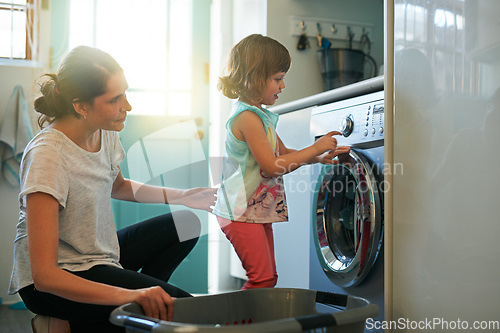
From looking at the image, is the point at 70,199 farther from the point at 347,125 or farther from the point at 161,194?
the point at 347,125

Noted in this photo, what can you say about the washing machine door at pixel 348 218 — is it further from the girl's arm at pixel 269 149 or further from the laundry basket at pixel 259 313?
the laundry basket at pixel 259 313

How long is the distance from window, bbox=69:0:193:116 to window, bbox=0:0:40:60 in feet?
0.65

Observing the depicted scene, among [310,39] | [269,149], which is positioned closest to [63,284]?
[269,149]

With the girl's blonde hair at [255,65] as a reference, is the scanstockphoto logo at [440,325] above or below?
below

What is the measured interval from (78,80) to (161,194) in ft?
1.43

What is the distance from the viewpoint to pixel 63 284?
1.04 m

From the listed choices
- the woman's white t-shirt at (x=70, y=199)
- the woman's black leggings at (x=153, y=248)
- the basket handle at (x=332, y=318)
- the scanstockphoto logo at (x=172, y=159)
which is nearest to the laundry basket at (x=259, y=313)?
the basket handle at (x=332, y=318)

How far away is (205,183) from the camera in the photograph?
297cm

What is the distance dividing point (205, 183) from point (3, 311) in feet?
3.88

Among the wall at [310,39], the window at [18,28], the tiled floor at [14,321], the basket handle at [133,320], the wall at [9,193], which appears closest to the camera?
the basket handle at [133,320]

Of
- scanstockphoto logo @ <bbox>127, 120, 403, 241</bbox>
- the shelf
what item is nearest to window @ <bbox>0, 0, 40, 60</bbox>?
scanstockphoto logo @ <bbox>127, 120, 403, 241</bbox>

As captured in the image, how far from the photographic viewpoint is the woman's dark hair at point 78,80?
48.3 inches

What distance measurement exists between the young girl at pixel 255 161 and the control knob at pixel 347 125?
0.14 meters

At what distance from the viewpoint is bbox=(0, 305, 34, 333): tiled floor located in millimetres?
2090
